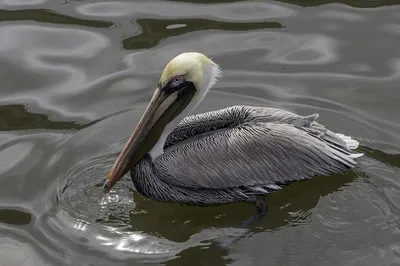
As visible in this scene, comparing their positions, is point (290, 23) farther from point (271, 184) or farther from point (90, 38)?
point (271, 184)

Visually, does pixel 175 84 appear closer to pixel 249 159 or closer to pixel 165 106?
pixel 165 106

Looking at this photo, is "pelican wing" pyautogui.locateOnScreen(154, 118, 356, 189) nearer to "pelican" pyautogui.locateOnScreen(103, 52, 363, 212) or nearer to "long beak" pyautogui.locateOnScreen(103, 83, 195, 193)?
"pelican" pyautogui.locateOnScreen(103, 52, 363, 212)

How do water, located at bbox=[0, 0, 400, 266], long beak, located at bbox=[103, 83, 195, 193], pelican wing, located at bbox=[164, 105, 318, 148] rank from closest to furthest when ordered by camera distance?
water, located at bbox=[0, 0, 400, 266] → long beak, located at bbox=[103, 83, 195, 193] → pelican wing, located at bbox=[164, 105, 318, 148]

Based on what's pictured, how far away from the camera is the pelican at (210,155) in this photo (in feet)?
16.1

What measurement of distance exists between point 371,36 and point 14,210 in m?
3.74

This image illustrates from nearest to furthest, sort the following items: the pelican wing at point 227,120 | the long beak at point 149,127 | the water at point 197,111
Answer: the water at point 197,111, the long beak at point 149,127, the pelican wing at point 227,120

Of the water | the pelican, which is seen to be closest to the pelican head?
the pelican

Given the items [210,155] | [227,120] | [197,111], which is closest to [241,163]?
[210,155]

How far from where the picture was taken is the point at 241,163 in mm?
4941

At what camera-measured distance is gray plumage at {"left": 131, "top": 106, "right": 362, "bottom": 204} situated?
4930mm

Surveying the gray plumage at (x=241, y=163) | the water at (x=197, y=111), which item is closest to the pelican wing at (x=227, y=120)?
the gray plumage at (x=241, y=163)

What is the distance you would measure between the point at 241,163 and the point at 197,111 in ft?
3.77

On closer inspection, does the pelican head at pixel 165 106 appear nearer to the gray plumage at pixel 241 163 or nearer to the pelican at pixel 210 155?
the pelican at pixel 210 155

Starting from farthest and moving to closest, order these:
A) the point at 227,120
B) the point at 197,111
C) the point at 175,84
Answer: the point at 197,111
the point at 227,120
the point at 175,84
